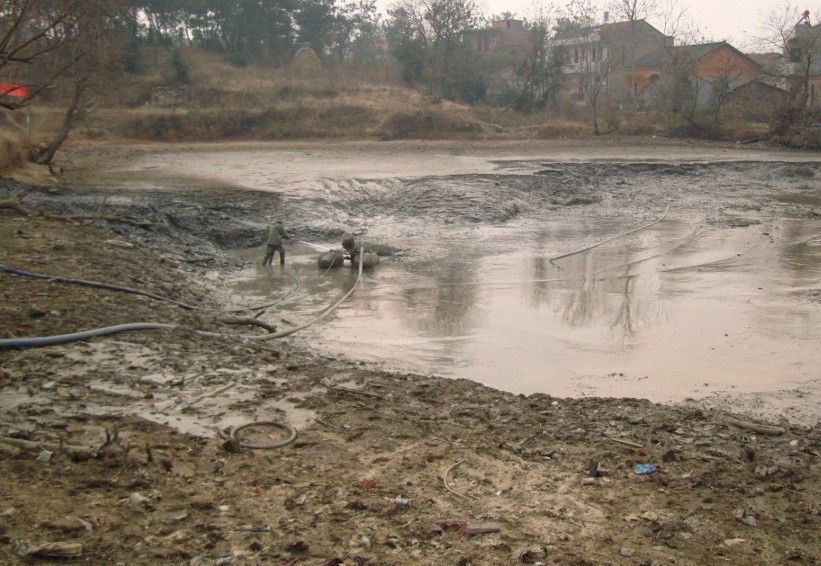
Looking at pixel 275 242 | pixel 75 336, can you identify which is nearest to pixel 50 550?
pixel 75 336

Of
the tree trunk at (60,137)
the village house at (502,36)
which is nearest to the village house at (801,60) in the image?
the village house at (502,36)

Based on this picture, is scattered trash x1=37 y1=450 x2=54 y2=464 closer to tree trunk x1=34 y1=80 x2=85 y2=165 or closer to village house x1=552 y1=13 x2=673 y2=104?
tree trunk x1=34 y1=80 x2=85 y2=165

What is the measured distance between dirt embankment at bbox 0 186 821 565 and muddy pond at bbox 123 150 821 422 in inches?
76.6

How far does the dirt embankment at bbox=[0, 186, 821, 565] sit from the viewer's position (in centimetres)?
493

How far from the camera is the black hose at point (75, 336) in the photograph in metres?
8.22

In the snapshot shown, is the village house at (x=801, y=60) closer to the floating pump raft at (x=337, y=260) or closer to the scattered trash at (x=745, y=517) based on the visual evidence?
the floating pump raft at (x=337, y=260)

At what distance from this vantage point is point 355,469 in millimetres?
6160

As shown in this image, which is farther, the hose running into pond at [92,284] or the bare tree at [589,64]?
the bare tree at [589,64]

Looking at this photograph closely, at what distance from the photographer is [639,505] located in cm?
570

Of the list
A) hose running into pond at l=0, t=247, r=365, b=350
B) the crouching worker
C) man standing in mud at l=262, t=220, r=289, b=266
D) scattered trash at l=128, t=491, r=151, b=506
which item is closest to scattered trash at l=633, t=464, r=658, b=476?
scattered trash at l=128, t=491, r=151, b=506

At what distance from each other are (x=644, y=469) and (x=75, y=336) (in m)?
6.18

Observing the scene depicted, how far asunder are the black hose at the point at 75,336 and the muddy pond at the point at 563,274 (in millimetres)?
2374

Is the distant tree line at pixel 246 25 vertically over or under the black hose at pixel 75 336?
over

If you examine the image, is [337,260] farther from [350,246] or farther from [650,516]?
[650,516]
